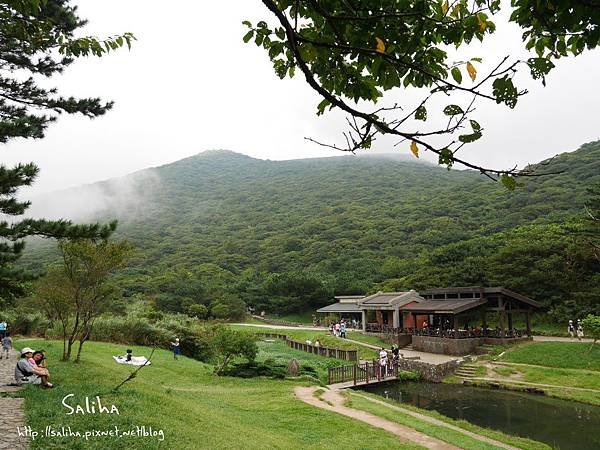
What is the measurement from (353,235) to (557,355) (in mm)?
47251

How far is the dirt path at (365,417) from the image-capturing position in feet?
27.4

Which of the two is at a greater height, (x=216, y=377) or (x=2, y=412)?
(x=2, y=412)

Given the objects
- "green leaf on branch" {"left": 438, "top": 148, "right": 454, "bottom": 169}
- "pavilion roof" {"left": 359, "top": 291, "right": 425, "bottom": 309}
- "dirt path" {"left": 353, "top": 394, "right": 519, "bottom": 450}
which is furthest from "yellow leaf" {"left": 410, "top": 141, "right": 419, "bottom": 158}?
"pavilion roof" {"left": 359, "top": 291, "right": 425, "bottom": 309}

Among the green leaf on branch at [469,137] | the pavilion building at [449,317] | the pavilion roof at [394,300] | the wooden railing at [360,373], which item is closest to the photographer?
the green leaf on branch at [469,137]

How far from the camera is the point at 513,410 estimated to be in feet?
43.8

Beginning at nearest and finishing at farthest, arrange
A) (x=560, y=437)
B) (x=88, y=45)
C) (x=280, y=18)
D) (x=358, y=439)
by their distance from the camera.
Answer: (x=280, y=18) → (x=88, y=45) → (x=358, y=439) → (x=560, y=437)

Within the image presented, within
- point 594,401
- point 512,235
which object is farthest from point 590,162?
point 594,401

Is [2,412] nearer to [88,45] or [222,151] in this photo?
[88,45]

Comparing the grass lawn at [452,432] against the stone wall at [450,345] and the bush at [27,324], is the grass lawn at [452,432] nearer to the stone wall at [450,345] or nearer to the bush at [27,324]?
the stone wall at [450,345]

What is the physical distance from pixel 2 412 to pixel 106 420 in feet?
5.64

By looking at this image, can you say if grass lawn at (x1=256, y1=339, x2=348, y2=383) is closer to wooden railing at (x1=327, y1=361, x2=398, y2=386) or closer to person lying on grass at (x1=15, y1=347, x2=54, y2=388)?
wooden railing at (x1=327, y1=361, x2=398, y2=386)

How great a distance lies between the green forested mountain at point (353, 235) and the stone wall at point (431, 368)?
991 centimetres

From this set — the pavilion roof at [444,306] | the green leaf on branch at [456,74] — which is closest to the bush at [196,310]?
the pavilion roof at [444,306]

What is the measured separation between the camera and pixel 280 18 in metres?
1.75
